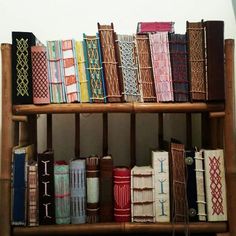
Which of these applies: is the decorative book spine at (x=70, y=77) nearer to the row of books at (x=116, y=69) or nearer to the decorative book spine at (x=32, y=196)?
the row of books at (x=116, y=69)

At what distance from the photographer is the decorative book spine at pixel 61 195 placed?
2.77 ft

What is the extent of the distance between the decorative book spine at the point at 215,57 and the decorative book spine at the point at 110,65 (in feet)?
0.84

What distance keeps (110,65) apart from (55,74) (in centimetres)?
16

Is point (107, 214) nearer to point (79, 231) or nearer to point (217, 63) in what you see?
point (79, 231)

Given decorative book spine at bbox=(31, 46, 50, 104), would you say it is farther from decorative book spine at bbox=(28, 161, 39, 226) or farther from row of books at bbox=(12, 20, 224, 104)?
decorative book spine at bbox=(28, 161, 39, 226)

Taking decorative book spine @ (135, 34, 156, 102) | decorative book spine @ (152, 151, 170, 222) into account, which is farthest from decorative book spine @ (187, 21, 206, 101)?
decorative book spine @ (152, 151, 170, 222)

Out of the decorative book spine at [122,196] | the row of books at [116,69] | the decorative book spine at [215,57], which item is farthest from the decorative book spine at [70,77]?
the decorative book spine at [215,57]

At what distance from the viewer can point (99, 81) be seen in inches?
33.3

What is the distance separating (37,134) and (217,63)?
0.69 m

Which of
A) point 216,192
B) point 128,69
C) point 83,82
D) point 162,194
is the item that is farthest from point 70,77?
point 216,192

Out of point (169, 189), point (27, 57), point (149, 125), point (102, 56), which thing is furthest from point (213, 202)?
point (27, 57)

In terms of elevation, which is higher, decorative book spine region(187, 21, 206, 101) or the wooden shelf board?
decorative book spine region(187, 21, 206, 101)

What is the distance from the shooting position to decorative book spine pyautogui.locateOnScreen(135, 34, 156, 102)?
2.81 ft

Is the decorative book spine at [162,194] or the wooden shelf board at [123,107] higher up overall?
the wooden shelf board at [123,107]
